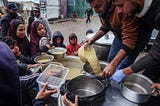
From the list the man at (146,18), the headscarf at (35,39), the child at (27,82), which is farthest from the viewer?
the headscarf at (35,39)

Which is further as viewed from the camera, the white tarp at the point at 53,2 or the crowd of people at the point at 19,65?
the white tarp at the point at 53,2

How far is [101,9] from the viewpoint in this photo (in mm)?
1814

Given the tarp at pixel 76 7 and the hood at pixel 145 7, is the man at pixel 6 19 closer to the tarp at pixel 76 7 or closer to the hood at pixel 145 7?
the hood at pixel 145 7

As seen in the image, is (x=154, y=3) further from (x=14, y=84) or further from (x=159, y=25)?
(x=14, y=84)

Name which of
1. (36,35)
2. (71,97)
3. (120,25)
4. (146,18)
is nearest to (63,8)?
(36,35)

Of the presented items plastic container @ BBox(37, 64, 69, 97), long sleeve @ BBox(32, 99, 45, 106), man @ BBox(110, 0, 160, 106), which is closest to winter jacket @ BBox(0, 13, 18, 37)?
plastic container @ BBox(37, 64, 69, 97)

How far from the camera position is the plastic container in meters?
1.57

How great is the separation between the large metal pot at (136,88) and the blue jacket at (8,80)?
0.95 m

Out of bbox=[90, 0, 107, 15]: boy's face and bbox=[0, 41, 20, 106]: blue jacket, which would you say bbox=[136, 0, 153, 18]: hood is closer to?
bbox=[90, 0, 107, 15]: boy's face

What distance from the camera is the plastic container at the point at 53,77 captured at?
1.57 meters

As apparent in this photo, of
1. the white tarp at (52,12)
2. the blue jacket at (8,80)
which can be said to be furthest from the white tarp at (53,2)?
the blue jacket at (8,80)

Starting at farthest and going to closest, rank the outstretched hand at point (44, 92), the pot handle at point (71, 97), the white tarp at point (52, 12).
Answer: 1. the white tarp at point (52, 12)
2. the outstretched hand at point (44, 92)
3. the pot handle at point (71, 97)

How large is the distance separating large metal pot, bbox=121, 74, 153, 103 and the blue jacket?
3.11ft

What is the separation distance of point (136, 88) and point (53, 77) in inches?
31.0
